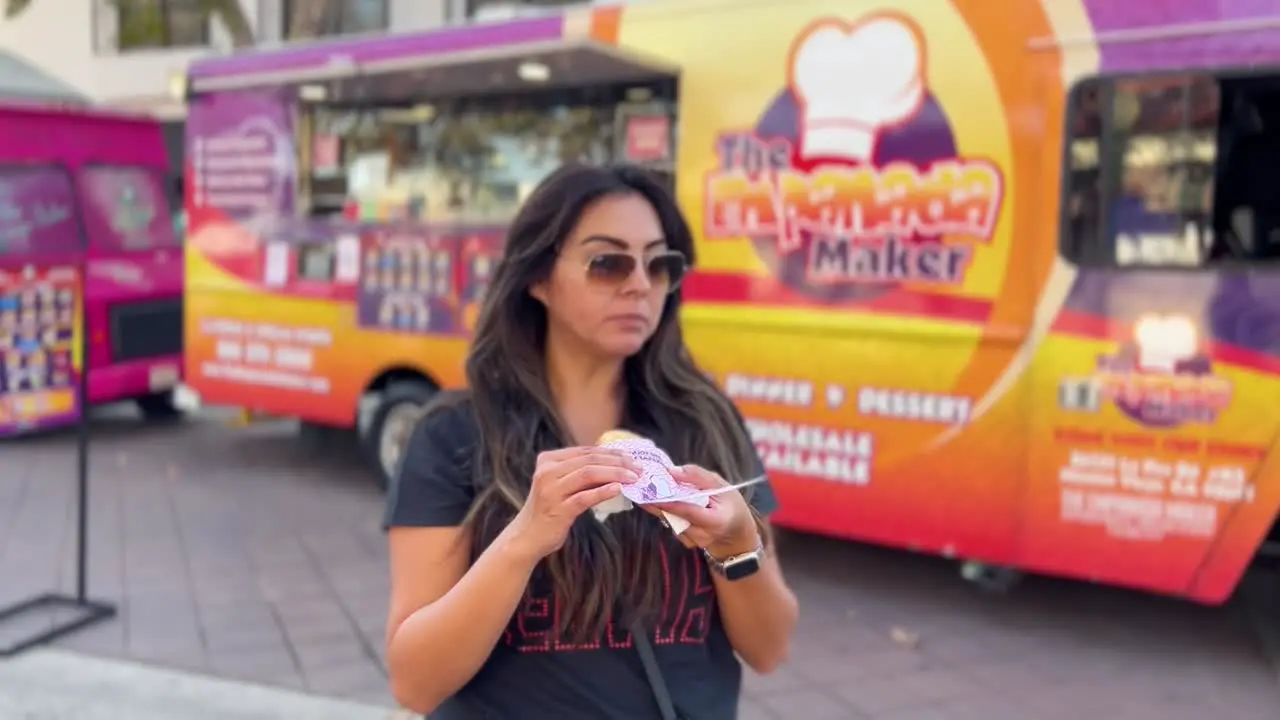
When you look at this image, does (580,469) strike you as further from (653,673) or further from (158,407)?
(158,407)

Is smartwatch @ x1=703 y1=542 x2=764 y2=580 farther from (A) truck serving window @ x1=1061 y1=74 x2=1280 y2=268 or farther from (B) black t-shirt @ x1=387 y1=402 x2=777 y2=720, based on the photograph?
(A) truck serving window @ x1=1061 y1=74 x2=1280 y2=268

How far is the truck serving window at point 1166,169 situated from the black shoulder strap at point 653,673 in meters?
3.35

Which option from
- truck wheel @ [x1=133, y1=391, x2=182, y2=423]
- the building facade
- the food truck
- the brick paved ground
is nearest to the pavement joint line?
the brick paved ground

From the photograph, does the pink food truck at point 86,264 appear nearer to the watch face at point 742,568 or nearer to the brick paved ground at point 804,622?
the brick paved ground at point 804,622

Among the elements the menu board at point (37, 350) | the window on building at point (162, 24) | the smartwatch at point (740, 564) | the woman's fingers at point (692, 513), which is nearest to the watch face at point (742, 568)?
the smartwatch at point (740, 564)

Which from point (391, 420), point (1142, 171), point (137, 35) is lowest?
point (391, 420)

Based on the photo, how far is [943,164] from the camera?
4.89 metres

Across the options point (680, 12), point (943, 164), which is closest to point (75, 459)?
point (680, 12)

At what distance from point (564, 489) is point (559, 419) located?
397 mm

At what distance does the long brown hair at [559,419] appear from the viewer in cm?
192

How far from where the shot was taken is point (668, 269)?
2186 mm

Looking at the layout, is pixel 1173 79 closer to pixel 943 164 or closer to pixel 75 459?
pixel 943 164

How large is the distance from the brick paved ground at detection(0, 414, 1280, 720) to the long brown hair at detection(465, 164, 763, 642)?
2.39 meters

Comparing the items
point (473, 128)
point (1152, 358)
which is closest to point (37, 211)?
point (473, 128)
